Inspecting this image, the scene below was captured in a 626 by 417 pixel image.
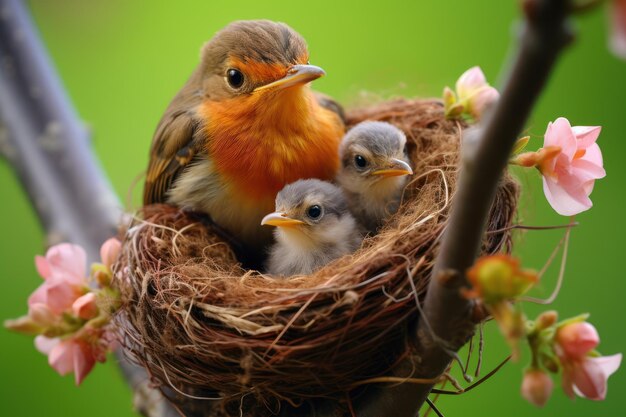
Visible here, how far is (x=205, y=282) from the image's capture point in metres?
2.63

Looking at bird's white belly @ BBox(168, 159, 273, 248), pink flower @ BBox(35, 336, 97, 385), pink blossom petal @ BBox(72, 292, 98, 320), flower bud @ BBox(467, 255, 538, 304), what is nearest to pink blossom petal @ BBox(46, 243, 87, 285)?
pink blossom petal @ BBox(72, 292, 98, 320)

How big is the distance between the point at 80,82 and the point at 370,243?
4.51 meters

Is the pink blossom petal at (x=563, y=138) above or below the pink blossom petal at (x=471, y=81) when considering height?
below

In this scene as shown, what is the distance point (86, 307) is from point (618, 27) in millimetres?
2163

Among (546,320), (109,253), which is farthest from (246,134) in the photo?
(546,320)

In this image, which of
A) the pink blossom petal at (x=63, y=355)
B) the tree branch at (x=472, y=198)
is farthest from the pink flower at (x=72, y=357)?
the tree branch at (x=472, y=198)

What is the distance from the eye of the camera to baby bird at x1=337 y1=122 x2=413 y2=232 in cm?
316

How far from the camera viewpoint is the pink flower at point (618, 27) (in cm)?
104

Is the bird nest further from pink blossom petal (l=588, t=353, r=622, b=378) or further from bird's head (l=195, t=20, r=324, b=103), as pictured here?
bird's head (l=195, t=20, r=324, b=103)

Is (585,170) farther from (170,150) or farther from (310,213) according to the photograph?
(170,150)

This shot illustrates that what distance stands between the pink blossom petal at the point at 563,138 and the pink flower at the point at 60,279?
185 centimetres

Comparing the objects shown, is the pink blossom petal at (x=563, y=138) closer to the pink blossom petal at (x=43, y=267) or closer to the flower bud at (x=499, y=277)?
the flower bud at (x=499, y=277)

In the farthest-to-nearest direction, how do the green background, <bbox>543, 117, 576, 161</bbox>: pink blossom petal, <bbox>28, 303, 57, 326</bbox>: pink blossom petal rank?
the green background < <bbox>28, 303, 57, 326</bbox>: pink blossom petal < <bbox>543, 117, 576, 161</bbox>: pink blossom petal

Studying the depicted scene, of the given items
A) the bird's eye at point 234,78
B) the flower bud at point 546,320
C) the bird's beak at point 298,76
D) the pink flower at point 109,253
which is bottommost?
the flower bud at point 546,320
